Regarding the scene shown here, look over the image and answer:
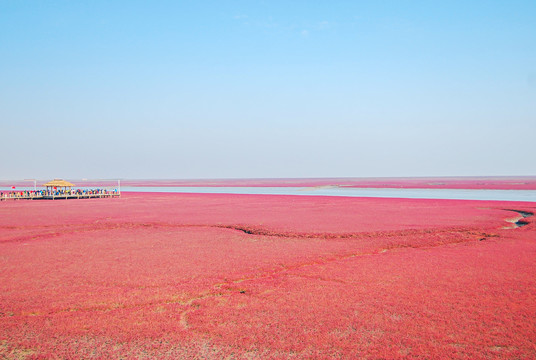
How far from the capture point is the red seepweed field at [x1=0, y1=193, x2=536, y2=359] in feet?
19.0

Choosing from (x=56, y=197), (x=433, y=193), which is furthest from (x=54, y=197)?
(x=433, y=193)

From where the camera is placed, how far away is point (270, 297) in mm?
7980

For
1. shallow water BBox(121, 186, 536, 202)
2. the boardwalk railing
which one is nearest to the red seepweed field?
shallow water BBox(121, 186, 536, 202)

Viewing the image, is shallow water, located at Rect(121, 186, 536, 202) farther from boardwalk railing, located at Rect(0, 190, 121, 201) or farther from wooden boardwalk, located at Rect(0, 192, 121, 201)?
wooden boardwalk, located at Rect(0, 192, 121, 201)

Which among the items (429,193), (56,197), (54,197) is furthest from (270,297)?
(429,193)

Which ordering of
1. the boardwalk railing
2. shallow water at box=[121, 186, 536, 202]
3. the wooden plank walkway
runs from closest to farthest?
shallow water at box=[121, 186, 536, 202], the wooden plank walkway, the boardwalk railing

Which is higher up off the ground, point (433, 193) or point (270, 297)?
point (433, 193)

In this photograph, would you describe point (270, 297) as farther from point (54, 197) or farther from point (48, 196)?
point (48, 196)

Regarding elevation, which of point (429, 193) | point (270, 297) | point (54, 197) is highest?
point (429, 193)

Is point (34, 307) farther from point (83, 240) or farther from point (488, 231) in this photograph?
point (488, 231)

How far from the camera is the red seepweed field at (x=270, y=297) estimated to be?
5805 millimetres

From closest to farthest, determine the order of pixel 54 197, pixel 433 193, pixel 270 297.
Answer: pixel 270 297, pixel 54 197, pixel 433 193

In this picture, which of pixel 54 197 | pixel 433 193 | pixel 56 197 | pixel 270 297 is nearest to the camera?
pixel 270 297

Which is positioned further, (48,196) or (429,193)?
(429,193)
